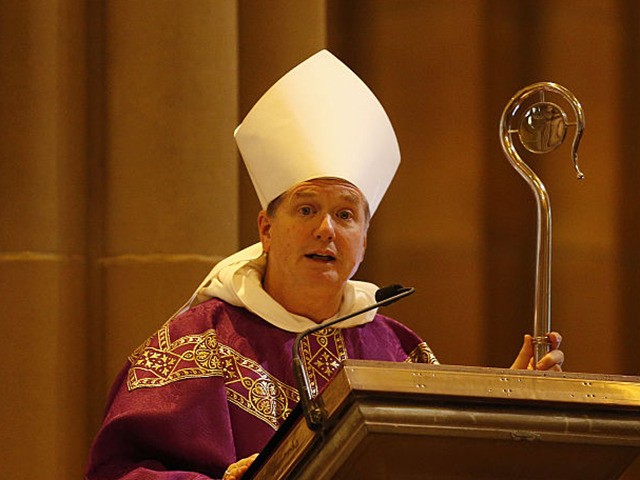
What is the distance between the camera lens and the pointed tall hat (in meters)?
3.34

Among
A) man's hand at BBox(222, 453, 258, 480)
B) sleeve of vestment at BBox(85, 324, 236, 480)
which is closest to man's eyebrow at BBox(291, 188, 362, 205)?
sleeve of vestment at BBox(85, 324, 236, 480)

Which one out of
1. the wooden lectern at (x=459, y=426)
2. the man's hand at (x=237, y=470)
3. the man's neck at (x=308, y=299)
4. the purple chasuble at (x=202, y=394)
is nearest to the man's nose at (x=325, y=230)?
the man's neck at (x=308, y=299)

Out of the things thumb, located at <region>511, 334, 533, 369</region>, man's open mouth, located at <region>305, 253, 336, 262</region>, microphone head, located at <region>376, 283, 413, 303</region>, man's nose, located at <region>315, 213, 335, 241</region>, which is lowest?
thumb, located at <region>511, 334, 533, 369</region>

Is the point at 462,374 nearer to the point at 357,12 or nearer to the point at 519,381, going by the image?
the point at 519,381

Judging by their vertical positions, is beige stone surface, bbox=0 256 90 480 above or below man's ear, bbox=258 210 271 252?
below

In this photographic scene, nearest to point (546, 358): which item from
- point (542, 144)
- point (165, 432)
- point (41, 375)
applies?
point (542, 144)

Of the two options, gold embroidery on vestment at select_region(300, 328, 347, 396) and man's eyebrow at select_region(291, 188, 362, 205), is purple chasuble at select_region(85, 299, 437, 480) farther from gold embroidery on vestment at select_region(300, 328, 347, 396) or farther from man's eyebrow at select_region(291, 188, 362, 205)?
man's eyebrow at select_region(291, 188, 362, 205)

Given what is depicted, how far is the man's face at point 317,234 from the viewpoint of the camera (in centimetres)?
323

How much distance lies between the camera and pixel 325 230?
321 cm

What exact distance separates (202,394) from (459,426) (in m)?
1.01

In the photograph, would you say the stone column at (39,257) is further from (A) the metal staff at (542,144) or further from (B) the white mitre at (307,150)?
(A) the metal staff at (542,144)

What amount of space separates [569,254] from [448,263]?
37cm

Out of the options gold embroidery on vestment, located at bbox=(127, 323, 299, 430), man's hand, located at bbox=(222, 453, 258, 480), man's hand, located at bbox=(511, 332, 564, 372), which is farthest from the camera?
gold embroidery on vestment, located at bbox=(127, 323, 299, 430)

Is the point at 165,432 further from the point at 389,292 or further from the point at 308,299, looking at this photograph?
the point at 389,292
